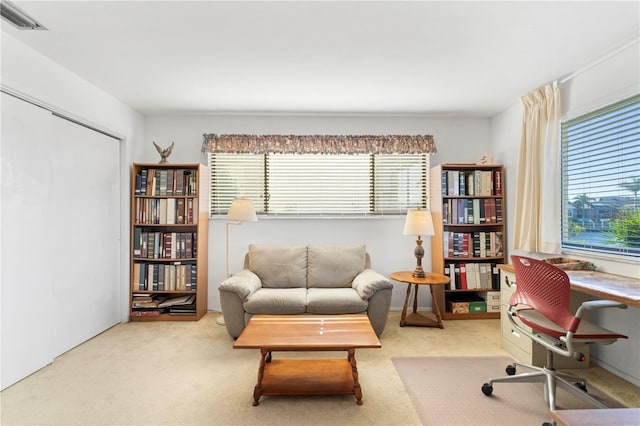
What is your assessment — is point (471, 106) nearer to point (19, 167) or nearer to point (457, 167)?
point (457, 167)

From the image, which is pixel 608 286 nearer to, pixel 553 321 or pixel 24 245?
pixel 553 321

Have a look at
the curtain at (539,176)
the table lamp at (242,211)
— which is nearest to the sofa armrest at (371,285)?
the table lamp at (242,211)

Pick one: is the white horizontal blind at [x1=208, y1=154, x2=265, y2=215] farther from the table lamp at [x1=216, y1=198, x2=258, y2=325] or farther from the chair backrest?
the chair backrest

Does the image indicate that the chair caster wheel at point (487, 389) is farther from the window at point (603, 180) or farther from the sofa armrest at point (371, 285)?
the window at point (603, 180)

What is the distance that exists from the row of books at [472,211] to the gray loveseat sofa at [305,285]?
1.12 meters

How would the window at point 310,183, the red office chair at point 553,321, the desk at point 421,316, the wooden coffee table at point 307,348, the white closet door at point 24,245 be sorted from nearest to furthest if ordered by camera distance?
the red office chair at point 553,321
the wooden coffee table at point 307,348
the white closet door at point 24,245
the desk at point 421,316
the window at point 310,183

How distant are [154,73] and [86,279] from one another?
82.2 inches

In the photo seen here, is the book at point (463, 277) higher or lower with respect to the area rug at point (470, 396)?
higher

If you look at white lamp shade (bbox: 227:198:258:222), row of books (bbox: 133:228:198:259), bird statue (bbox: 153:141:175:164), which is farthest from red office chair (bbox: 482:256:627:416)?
bird statue (bbox: 153:141:175:164)

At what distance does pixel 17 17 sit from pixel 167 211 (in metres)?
2.12

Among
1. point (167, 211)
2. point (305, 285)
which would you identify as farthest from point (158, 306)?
point (305, 285)

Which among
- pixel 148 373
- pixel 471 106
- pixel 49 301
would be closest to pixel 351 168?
pixel 471 106

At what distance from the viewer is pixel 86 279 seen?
3.22 metres

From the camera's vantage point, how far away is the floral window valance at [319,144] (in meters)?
4.04
